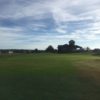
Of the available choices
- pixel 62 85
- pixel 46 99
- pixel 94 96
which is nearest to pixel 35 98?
pixel 46 99

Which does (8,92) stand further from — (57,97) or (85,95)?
(85,95)

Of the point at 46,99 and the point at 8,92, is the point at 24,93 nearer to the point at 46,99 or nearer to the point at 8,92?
the point at 8,92

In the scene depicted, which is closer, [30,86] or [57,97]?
[57,97]

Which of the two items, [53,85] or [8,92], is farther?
[53,85]

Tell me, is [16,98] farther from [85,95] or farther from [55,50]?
[55,50]

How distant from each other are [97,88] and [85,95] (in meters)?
1.70

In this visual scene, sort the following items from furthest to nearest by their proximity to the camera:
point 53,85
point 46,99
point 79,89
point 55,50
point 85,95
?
point 55,50 < point 53,85 < point 79,89 < point 85,95 < point 46,99

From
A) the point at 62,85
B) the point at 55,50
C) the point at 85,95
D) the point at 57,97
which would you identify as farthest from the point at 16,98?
the point at 55,50

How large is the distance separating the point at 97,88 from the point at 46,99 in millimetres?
3213

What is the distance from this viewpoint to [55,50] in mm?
117812

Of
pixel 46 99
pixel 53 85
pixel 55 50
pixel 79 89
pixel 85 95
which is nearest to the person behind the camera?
pixel 46 99

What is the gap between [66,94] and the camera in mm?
10758

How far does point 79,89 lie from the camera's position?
11945 mm

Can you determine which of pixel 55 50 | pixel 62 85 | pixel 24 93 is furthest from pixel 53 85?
pixel 55 50
